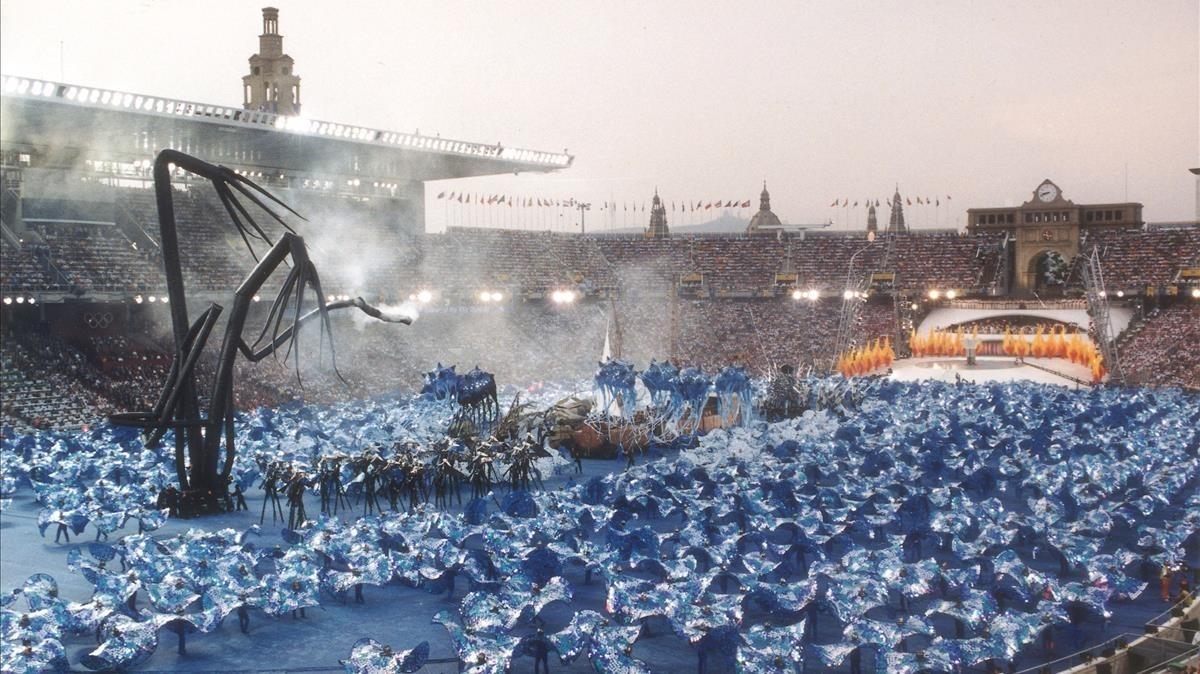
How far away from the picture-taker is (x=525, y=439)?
2009 centimetres

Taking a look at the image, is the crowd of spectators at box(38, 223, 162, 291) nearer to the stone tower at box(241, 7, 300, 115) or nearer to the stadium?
the stadium

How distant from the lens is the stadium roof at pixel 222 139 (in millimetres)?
31109

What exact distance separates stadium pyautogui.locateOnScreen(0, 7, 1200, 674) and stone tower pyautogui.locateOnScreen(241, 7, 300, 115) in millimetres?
19315

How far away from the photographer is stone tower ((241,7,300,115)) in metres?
62.0

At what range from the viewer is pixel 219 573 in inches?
434

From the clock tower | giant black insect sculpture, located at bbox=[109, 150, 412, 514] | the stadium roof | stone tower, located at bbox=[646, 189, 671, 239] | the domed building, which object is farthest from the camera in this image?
the domed building

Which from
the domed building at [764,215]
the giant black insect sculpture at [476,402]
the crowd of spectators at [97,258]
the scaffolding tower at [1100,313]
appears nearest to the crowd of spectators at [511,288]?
the crowd of spectators at [97,258]

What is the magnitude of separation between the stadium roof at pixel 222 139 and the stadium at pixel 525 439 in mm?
147

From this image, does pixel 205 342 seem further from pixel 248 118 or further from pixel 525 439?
pixel 248 118

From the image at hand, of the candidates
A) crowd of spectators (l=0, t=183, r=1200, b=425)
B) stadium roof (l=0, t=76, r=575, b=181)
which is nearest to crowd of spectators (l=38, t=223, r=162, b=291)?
crowd of spectators (l=0, t=183, r=1200, b=425)

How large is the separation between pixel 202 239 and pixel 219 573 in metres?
29.5

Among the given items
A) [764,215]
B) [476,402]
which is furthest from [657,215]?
[476,402]

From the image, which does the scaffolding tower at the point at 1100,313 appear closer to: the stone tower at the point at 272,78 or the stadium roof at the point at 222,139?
→ the stadium roof at the point at 222,139

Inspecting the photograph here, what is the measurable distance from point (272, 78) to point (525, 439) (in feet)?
161
